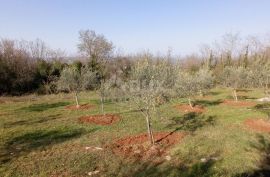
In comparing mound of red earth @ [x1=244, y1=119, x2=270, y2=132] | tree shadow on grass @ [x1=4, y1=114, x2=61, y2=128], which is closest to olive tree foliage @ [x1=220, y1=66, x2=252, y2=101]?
mound of red earth @ [x1=244, y1=119, x2=270, y2=132]

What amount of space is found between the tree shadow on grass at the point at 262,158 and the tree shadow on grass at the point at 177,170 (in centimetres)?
141

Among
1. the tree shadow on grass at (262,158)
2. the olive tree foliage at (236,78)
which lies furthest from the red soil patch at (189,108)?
the tree shadow on grass at (262,158)

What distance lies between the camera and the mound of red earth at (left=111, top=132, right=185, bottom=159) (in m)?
15.1

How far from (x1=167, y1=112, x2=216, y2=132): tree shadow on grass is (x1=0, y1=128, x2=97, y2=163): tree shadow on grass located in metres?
6.17

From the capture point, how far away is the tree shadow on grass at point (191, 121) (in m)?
20.3

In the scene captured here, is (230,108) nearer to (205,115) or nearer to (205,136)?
(205,115)

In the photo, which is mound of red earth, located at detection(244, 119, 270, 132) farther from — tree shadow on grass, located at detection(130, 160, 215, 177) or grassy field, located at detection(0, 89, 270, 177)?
tree shadow on grass, located at detection(130, 160, 215, 177)

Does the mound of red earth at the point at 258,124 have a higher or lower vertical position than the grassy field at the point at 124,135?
higher

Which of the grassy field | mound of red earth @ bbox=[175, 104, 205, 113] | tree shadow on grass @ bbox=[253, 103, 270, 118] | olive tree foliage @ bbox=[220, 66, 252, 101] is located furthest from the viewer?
olive tree foliage @ bbox=[220, 66, 252, 101]

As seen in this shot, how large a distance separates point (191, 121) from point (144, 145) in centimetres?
724

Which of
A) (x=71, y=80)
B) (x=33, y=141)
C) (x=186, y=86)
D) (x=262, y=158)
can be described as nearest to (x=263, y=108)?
(x=186, y=86)

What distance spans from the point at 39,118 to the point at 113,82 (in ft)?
24.4

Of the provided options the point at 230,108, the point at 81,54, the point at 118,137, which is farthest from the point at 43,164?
the point at 81,54

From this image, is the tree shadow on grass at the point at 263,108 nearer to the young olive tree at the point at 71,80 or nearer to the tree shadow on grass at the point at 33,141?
the tree shadow on grass at the point at 33,141
